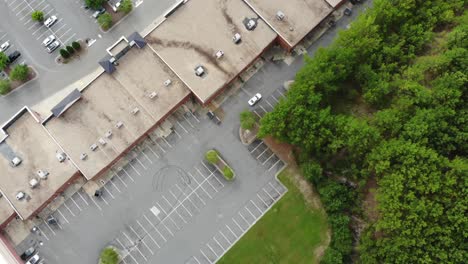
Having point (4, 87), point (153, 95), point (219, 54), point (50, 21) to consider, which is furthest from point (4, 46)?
point (219, 54)

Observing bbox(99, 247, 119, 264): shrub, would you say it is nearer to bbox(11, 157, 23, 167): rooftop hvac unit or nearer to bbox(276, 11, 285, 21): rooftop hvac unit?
bbox(11, 157, 23, 167): rooftop hvac unit

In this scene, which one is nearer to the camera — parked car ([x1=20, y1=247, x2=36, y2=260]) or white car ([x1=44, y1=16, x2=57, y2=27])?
parked car ([x1=20, y1=247, x2=36, y2=260])

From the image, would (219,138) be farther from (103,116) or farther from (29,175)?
(29,175)

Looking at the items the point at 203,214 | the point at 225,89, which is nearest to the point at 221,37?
the point at 225,89

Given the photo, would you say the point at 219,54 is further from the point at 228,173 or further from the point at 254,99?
the point at 228,173

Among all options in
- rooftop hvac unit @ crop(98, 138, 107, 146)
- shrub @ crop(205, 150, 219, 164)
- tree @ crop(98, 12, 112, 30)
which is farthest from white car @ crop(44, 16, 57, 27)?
shrub @ crop(205, 150, 219, 164)

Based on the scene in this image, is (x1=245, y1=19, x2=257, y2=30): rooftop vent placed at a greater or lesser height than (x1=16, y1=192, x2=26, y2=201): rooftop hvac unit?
lesser

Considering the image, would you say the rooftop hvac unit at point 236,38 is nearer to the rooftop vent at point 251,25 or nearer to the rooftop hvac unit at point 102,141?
the rooftop vent at point 251,25
